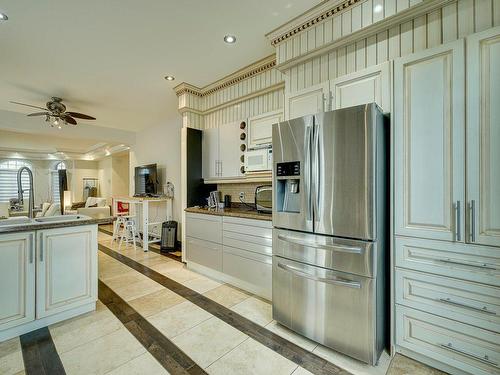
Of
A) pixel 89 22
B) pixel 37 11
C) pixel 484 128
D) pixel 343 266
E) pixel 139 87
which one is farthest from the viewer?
pixel 139 87

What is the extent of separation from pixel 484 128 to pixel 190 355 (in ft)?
8.30

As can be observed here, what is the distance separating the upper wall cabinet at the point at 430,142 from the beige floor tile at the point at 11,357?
2937 millimetres

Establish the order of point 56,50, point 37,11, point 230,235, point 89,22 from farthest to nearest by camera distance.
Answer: point 230,235, point 56,50, point 89,22, point 37,11

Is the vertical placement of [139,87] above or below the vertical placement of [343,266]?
above

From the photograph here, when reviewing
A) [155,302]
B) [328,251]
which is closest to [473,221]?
[328,251]

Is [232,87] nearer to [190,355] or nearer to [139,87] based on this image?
[139,87]

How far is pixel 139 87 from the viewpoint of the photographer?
3.77m

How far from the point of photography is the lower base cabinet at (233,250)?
263 cm

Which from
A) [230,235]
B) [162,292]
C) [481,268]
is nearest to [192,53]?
[230,235]

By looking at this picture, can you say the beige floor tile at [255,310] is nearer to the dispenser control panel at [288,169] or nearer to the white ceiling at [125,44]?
the dispenser control panel at [288,169]

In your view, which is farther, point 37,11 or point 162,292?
point 162,292

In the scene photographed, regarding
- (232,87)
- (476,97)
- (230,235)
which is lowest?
(230,235)

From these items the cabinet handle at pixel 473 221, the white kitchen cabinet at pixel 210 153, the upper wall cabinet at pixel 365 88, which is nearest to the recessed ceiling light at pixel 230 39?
the upper wall cabinet at pixel 365 88

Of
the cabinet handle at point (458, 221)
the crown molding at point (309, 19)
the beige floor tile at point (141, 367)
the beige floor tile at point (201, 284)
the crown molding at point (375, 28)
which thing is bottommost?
the beige floor tile at point (201, 284)
